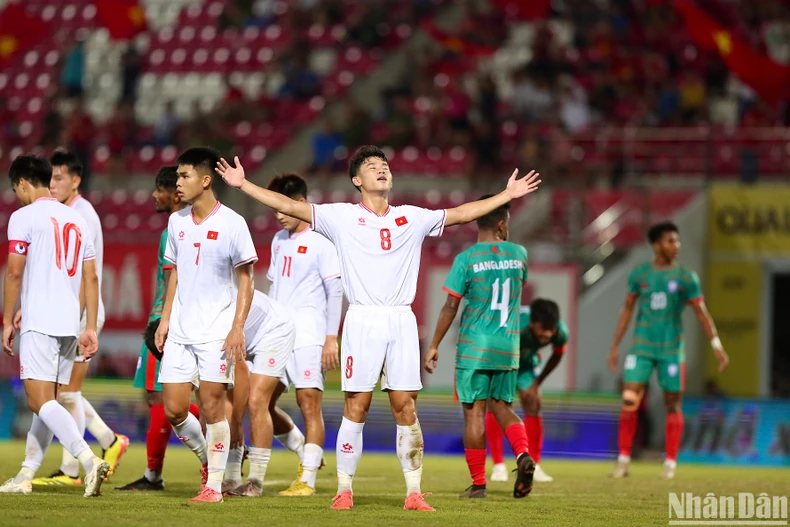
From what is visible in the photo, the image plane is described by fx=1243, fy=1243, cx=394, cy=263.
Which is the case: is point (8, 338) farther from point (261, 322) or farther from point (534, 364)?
point (534, 364)

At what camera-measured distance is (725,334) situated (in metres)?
19.1

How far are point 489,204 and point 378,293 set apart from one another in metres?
0.99

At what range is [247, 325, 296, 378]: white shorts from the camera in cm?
951

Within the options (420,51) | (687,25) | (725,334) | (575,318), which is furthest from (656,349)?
(420,51)

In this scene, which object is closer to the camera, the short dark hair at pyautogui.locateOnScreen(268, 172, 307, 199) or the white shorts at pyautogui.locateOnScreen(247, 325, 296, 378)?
the white shorts at pyautogui.locateOnScreen(247, 325, 296, 378)

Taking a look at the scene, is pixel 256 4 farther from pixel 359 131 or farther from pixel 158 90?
pixel 359 131

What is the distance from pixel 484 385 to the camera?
10.1 metres

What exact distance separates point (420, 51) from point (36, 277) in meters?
17.2

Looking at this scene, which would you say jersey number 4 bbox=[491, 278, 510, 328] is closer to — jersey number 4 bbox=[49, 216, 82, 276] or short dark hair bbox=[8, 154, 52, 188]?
jersey number 4 bbox=[49, 216, 82, 276]

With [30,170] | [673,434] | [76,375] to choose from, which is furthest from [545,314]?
[30,170]

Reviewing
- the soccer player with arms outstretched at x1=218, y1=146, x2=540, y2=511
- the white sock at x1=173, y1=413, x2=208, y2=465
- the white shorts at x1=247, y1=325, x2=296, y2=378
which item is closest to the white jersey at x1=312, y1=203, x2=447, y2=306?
the soccer player with arms outstretched at x1=218, y1=146, x2=540, y2=511


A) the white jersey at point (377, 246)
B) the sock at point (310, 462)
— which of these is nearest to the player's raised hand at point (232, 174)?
the white jersey at point (377, 246)

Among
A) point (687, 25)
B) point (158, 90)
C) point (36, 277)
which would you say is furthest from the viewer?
point (158, 90)

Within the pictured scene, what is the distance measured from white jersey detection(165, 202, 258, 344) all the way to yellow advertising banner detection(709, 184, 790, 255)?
11946mm
